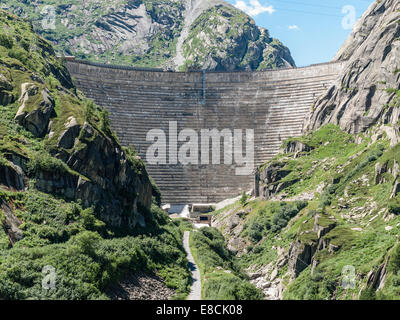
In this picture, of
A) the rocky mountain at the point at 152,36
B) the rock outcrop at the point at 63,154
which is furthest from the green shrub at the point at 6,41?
the rocky mountain at the point at 152,36

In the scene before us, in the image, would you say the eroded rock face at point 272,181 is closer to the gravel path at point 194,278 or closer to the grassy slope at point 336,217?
the grassy slope at point 336,217

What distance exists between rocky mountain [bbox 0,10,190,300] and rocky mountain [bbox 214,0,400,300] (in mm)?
11778

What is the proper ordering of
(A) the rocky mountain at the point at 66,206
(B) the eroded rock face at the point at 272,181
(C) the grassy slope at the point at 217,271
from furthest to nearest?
(B) the eroded rock face at the point at 272,181 → (C) the grassy slope at the point at 217,271 → (A) the rocky mountain at the point at 66,206

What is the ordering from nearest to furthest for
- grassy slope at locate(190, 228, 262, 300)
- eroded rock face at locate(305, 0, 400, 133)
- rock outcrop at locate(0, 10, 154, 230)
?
1. grassy slope at locate(190, 228, 262, 300)
2. rock outcrop at locate(0, 10, 154, 230)
3. eroded rock face at locate(305, 0, 400, 133)

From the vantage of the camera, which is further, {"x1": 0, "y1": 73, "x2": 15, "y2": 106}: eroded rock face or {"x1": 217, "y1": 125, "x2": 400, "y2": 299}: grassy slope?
{"x1": 0, "y1": 73, "x2": 15, "y2": 106}: eroded rock face

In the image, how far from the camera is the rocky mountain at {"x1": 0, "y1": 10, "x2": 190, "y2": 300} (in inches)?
1170

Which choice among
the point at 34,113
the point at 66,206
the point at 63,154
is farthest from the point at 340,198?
the point at 34,113

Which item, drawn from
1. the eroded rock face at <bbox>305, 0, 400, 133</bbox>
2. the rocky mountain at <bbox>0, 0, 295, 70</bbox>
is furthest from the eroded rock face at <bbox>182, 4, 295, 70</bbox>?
the eroded rock face at <bbox>305, 0, 400, 133</bbox>

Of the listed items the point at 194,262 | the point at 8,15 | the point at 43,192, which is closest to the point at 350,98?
the point at 194,262

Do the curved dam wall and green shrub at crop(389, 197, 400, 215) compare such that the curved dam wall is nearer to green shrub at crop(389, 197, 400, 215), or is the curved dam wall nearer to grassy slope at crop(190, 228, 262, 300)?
grassy slope at crop(190, 228, 262, 300)

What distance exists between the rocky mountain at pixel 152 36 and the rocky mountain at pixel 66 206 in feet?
392

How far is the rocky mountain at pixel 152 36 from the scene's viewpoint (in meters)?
173
